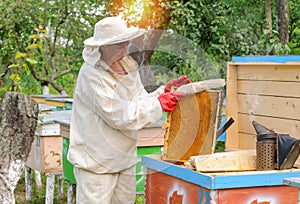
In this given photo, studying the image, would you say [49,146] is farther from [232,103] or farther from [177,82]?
[177,82]

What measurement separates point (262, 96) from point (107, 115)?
1.00 m

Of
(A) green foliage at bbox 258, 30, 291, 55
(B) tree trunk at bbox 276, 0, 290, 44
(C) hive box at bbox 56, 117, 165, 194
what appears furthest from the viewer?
(B) tree trunk at bbox 276, 0, 290, 44

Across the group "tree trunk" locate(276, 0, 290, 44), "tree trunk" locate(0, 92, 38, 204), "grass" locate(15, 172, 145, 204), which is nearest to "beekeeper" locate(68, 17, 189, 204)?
"tree trunk" locate(0, 92, 38, 204)

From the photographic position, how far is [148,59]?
3.09 meters

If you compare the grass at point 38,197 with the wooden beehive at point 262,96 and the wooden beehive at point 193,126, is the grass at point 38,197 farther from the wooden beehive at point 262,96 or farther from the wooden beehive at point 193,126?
the wooden beehive at point 193,126

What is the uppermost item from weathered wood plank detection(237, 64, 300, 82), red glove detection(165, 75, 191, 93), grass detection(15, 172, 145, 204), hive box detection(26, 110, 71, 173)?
weathered wood plank detection(237, 64, 300, 82)

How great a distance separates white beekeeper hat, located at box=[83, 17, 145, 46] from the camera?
291 centimetres

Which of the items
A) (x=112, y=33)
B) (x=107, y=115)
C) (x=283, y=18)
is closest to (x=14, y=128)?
(x=107, y=115)

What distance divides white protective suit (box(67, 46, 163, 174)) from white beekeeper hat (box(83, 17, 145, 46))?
0.06 m

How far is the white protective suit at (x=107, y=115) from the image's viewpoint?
2.94 meters

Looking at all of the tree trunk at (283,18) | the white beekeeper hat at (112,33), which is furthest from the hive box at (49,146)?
the tree trunk at (283,18)

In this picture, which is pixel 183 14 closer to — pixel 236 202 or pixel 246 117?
pixel 246 117

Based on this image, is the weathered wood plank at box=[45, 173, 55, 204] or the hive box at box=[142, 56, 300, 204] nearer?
the hive box at box=[142, 56, 300, 204]

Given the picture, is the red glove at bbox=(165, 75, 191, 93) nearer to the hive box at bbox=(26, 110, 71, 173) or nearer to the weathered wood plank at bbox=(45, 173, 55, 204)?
the hive box at bbox=(26, 110, 71, 173)
